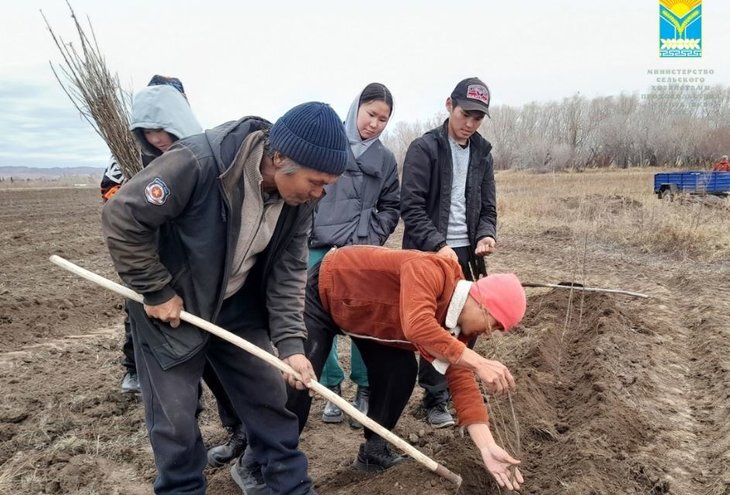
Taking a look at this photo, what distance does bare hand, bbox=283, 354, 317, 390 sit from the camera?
2.42m

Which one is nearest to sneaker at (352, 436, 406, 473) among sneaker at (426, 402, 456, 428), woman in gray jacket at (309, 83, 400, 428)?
sneaker at (426, 402, 456, 428)

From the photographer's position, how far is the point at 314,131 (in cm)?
204

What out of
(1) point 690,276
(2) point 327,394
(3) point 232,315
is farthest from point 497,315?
(1) point 690,276

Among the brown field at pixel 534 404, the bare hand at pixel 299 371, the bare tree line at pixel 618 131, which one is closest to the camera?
the bare hand at pixel 299 371

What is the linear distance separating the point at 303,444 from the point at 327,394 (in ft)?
4.67

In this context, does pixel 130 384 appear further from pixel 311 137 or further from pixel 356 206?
pixel 311 137

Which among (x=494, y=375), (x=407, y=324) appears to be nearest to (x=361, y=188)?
(x=407, y=324)

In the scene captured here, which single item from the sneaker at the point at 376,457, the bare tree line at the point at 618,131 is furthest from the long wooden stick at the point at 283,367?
the bare tree line at the point at 618,131

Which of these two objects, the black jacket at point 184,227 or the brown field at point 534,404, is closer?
the black jacket at point 184,227

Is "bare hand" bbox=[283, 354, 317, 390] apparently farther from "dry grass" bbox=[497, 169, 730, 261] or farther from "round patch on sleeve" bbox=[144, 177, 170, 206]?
"dry grass" bbox=[497, 169, 730, 261]

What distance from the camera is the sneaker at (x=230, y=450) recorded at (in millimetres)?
3246

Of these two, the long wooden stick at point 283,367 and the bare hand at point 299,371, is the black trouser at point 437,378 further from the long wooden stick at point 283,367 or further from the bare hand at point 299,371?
the bare hand at point 299,371

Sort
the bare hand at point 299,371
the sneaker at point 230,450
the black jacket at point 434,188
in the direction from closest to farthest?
the bare hand at point 299,371
the sneaker at point 230,450
the black jacket at point 434,188

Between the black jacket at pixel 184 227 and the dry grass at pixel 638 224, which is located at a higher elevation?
the black jacket at pixel 184 227
